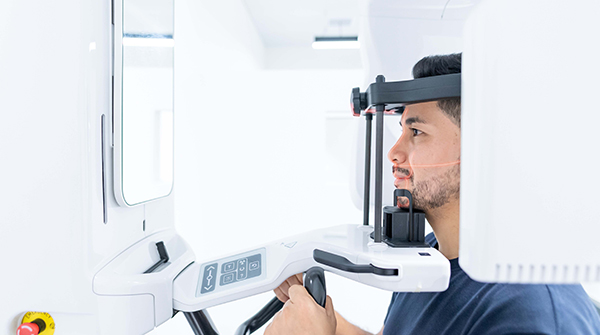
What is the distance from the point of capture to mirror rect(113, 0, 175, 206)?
2.25 ft

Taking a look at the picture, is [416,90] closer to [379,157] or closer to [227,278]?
[379,157]

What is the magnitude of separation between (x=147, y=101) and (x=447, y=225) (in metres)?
0.78

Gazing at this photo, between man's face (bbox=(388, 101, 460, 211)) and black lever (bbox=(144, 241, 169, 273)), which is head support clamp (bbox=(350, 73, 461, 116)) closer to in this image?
man's face (bbox=(388, 101, 460, 211))

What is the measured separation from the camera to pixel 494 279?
0.41 metres

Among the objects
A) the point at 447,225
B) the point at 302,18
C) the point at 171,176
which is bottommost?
the point at 447,225

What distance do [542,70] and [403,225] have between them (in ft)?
1.39

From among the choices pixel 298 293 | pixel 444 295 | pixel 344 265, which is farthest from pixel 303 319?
pixel 444 295

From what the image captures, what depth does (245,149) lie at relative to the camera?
3.28 m

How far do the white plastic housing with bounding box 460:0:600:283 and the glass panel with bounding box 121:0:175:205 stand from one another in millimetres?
620

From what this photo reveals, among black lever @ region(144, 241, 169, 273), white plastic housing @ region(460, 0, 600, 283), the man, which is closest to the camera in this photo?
white plastic housing @ region(460, 0, 600, 283)

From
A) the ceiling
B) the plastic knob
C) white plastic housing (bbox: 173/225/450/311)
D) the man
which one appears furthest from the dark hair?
the ceiling

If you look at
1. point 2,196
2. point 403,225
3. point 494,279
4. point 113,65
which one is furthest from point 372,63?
point 2,196

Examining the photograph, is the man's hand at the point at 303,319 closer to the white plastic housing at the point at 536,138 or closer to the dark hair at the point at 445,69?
the white plastic housing at the point at 536,138

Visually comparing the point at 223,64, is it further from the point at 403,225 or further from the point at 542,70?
the point at 542,70
